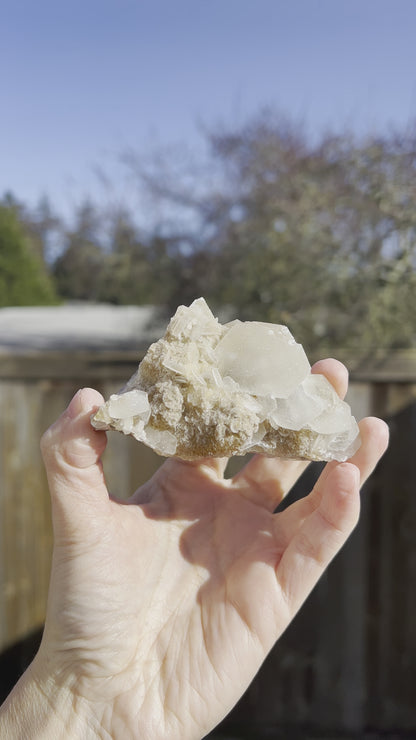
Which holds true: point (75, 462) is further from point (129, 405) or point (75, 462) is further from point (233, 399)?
point (233, 399)

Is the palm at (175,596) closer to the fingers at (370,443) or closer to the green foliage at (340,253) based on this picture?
the fingers at (370,443)

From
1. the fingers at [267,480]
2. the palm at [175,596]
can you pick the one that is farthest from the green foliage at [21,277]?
the palm at [175,596]

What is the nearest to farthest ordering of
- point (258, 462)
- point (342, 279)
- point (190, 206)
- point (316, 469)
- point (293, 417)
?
point (293, 417) < point (258, 462) < point (316, 469) < point (342, 279) < point (190, 206)

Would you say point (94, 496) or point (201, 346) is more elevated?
point (201, 346)

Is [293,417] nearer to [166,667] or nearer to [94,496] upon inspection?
[94,496]

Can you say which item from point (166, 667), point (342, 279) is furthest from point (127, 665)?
point (342, 279)

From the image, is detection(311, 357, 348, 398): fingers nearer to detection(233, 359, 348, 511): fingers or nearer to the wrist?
detection(233, 359, 348, 511): fingers
